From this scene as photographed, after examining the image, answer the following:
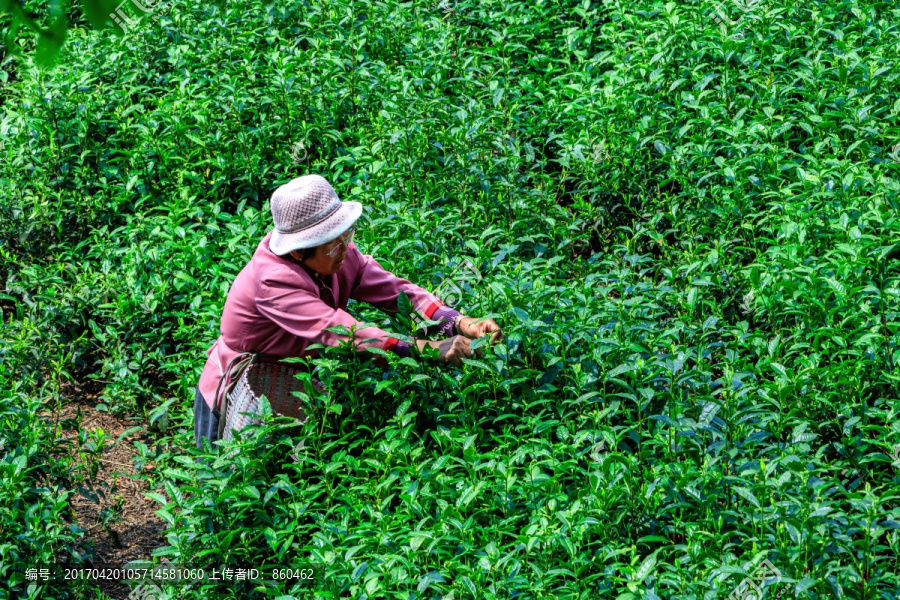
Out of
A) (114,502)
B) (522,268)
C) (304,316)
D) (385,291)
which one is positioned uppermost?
(304,316)

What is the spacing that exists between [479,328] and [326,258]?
2.22 feet

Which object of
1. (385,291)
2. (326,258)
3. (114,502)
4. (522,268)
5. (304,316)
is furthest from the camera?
(114,502)

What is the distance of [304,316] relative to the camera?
3.82 m

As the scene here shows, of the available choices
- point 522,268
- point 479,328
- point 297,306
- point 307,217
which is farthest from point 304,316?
point 522,268

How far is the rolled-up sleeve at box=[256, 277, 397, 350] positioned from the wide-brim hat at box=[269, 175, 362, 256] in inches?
6.2

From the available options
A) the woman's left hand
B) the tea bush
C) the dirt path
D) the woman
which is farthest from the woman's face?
the dirt path

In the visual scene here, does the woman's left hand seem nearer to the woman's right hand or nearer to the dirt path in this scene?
the woman's right hand

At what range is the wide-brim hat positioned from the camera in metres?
3.86

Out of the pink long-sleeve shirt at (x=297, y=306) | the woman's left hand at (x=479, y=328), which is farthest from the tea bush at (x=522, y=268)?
the pink long-sleeve shirt at (x=297, y=306)

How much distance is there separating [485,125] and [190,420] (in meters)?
2.43

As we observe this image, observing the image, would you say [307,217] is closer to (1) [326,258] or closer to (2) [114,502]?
(1) [326,258]

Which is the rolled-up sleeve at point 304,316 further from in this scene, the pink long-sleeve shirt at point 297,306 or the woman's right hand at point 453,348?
the woman's right hand at point 453,348

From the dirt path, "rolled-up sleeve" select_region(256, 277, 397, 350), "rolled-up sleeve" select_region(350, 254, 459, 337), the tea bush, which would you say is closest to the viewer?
the tea bush

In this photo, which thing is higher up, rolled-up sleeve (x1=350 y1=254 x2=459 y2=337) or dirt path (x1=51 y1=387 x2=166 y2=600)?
rolled-up sleeve (x1=350 y1=254 x2=459 y2=337)
